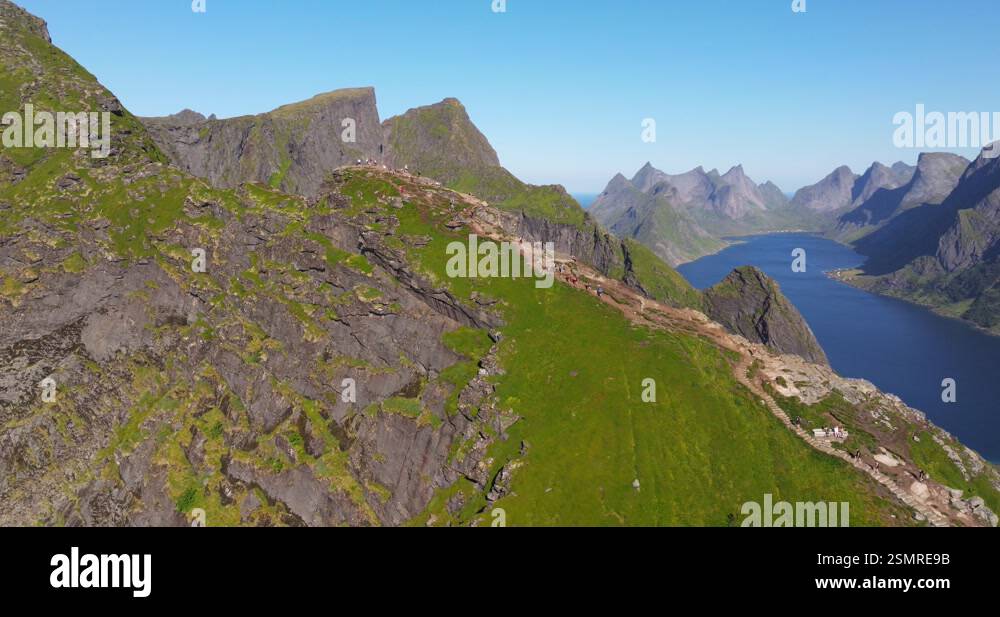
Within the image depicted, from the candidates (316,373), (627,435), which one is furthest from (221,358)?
(627,435)

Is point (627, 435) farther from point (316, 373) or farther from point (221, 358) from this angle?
point (221, 358)

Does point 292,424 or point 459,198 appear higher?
point 459,198

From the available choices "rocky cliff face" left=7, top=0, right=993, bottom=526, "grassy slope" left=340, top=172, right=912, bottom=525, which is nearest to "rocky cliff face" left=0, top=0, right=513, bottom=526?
"rocky cliff face" left=7, top=0, right=993, bottom=526

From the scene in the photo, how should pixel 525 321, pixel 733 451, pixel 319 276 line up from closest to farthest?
pixel 733 451, pixel 525 321, pixel 319 276

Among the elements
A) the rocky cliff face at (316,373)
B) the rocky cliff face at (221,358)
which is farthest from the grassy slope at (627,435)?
the rocky cliff face at (221,358)

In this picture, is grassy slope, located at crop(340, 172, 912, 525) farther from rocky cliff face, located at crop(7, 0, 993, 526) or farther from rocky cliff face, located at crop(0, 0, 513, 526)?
rocky cliff face, located at crop(0, 0, 513, 526)

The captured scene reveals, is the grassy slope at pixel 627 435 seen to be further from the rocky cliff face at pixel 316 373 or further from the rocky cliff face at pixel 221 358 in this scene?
the rocky cliff face at pixel 221 358

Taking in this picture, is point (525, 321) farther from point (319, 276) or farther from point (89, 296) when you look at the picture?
point (89, 296)
